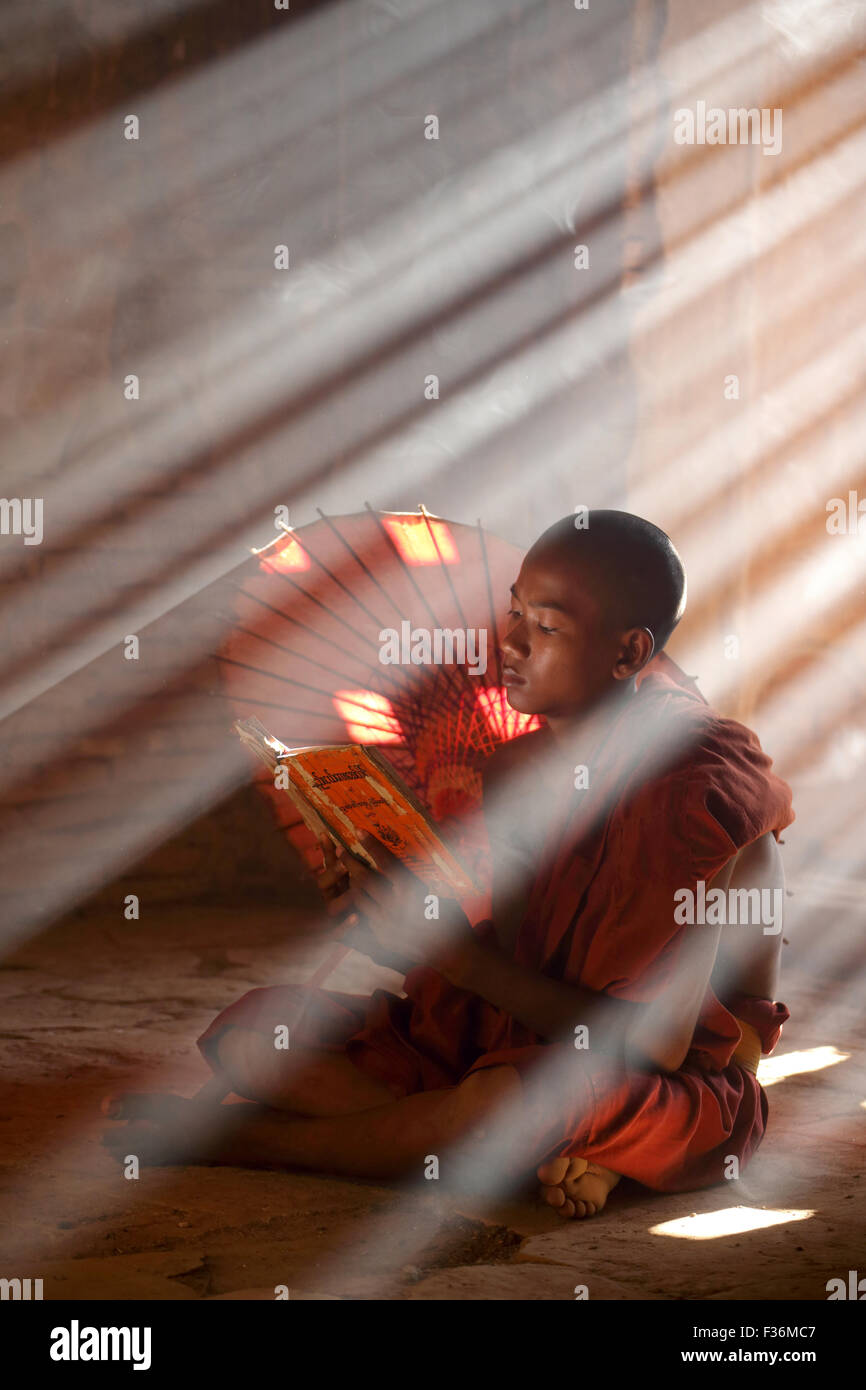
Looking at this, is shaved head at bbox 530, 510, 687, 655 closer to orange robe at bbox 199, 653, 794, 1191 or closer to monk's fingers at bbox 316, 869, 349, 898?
orange robe at bbox 199, 653, 794, 1191

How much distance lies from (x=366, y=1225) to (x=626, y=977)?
583 millimetres

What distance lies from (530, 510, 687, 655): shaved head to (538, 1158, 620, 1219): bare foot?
87cm

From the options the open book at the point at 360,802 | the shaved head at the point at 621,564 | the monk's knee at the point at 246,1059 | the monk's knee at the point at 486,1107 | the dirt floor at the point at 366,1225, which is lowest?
the dirt floor at the point at 366,1225

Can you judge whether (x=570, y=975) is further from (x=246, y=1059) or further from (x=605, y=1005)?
(x=246, y=1059)

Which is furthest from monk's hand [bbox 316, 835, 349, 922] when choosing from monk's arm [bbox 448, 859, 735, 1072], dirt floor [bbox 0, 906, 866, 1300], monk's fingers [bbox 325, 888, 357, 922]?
dirt floor [bbox 0, 906, 866, 1300]

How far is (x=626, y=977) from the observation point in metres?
2.01

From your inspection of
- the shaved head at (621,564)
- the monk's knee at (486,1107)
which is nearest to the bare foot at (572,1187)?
the monk's knee at (486,1107)

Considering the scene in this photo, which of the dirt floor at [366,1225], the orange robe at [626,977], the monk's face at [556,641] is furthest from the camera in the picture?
the monk's face at [556,641]

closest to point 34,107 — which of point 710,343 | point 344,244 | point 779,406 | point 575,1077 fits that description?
point 344,244

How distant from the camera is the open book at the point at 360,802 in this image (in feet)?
6.10

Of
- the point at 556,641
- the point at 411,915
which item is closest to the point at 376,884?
the point at 411,915

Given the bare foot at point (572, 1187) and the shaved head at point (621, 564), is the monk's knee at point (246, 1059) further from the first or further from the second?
the shaved head at point (621, 564)

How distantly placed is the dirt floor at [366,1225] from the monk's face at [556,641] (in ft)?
2.80
